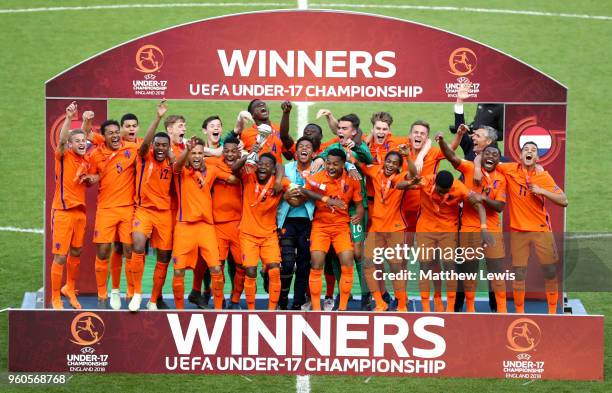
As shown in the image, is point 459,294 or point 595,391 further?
point 459,294

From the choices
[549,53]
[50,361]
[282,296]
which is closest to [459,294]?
[282,296]

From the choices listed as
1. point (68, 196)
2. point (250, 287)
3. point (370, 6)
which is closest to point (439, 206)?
point (250, 287)

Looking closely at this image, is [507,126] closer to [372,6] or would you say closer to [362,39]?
[362,39]

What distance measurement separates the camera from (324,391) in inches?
489

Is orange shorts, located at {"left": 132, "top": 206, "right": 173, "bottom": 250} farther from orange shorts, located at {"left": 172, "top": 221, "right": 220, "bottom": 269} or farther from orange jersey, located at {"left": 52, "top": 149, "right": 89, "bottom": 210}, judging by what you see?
orange jersey, located at {"left": 52, "top": 149, "right": 89, "bottom": 210}

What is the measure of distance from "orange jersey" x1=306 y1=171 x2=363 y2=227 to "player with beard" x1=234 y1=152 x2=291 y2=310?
11.1 inches

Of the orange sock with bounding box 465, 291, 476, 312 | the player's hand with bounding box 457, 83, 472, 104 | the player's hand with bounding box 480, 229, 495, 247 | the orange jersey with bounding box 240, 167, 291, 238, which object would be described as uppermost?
the player's hand with bounding box 457, 83, 472, 104

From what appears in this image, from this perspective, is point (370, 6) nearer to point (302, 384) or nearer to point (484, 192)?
point (484, 192)

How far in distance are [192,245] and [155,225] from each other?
42 cm

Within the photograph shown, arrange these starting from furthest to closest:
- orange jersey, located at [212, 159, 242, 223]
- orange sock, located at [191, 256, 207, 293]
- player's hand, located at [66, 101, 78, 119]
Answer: orange sock, located at [191, 256, 207, 293]
orange jersey, located at [212, 159, 242, 223]
player's hand, located at [66, 101, 78, 119]

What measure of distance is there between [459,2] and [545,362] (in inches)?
513

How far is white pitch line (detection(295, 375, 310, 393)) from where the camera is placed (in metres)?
12.4

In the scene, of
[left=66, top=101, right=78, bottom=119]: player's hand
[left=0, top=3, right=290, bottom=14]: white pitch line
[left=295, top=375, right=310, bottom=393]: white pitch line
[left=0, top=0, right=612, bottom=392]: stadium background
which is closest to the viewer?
[left=295, top=375, right=310, bottom=393]: white pitch line

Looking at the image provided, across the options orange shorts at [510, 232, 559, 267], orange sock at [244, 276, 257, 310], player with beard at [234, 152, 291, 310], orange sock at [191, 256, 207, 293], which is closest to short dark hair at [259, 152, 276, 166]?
player with beard at [234, 152, 291, 310]
